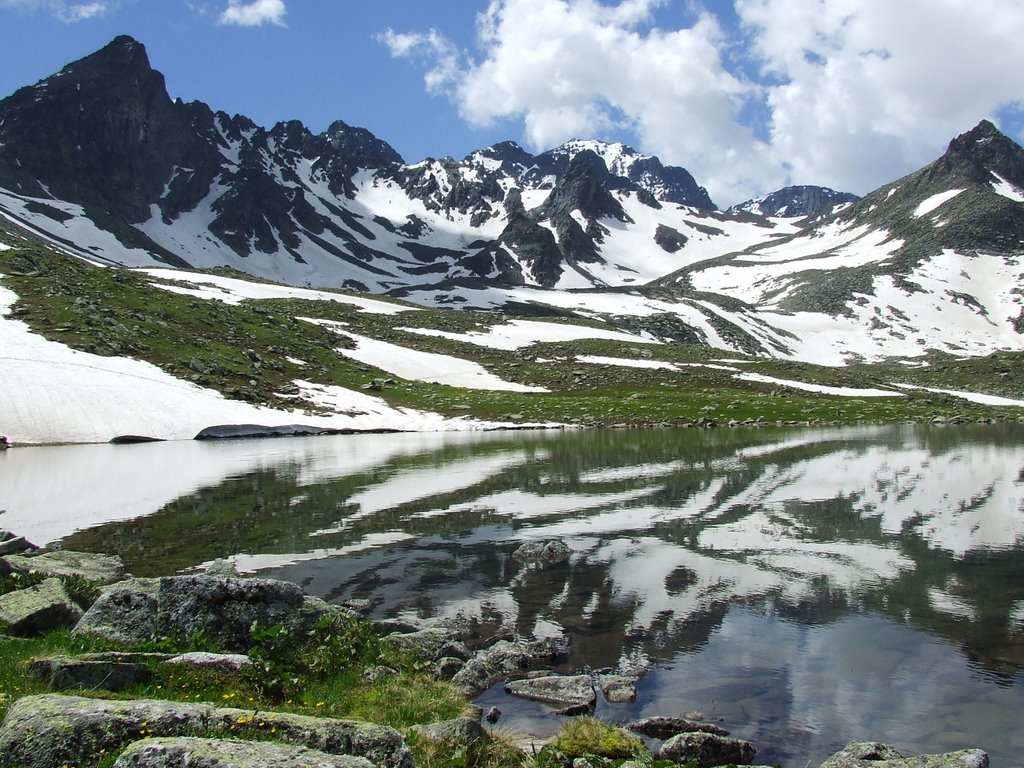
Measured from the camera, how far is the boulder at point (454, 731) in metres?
8.40

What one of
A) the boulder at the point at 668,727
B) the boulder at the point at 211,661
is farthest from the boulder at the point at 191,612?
the boulder at the point at 668,727

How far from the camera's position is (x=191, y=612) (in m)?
10.7

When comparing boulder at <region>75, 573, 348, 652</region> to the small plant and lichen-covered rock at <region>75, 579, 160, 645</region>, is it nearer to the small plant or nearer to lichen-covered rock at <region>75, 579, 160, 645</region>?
lichen-covered rock at <region>75, 579, 160, 645</region>

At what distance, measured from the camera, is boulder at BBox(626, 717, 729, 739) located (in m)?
9.48

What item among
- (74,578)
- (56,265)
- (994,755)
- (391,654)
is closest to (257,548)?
(74,578)

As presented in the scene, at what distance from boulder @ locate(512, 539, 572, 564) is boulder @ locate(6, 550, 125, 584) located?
366 inches

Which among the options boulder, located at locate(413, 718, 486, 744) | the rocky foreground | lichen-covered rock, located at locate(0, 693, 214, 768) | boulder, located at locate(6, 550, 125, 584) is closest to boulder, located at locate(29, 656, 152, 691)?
the rocky foreground

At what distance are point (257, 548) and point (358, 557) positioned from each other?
3.00m

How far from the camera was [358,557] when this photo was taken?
19156mm

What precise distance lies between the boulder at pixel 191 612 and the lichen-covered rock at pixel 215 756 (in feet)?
16.5

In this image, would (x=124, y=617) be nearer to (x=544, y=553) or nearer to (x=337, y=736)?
(x=337, y=736)

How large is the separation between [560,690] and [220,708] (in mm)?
5495

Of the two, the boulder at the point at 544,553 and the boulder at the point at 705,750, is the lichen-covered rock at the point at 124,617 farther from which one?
the boulder at the point at 544,553

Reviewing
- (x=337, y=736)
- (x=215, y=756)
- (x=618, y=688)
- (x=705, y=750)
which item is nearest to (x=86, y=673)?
(x=337, y=736)
